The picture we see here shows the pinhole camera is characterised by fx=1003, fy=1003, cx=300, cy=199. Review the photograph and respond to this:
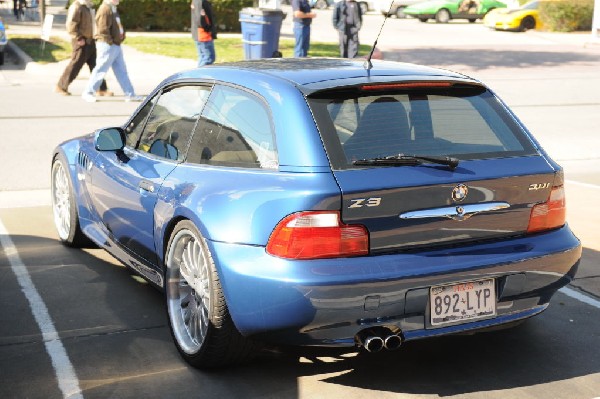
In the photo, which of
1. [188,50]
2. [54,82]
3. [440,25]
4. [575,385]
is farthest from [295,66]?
[440,25]

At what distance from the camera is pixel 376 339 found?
4.54m

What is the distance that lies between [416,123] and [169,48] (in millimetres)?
20205

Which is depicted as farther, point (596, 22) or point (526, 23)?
point (526, 23)

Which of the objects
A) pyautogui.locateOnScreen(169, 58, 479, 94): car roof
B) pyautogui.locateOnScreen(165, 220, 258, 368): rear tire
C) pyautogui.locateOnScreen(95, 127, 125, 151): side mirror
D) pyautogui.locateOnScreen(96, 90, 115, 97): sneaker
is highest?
pyautogui.locateOnScreen(169, 58, 479, 94): car roof

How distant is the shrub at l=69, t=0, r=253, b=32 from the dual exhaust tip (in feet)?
84.3

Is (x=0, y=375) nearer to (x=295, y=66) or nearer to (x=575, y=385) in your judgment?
(x=295, y=66)

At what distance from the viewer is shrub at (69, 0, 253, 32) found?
2931 centimetres

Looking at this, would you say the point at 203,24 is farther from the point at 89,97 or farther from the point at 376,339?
the point at 376,339

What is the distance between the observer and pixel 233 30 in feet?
101

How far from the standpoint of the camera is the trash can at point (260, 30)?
20.2 metres

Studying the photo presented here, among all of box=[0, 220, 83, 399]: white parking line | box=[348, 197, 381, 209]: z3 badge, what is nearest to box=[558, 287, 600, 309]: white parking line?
box=[348, 197, 381, 209]: z3 badge

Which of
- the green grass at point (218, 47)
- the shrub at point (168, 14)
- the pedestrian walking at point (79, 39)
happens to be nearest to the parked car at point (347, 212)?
the pedestrian walking at point (79, 39)

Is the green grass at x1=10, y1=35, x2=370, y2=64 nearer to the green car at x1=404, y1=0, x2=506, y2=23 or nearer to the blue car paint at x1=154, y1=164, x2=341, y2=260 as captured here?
the green car at x1=404, y1=0, x2=506, y2=23

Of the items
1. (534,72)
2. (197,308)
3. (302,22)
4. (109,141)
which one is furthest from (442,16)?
(197,308)
